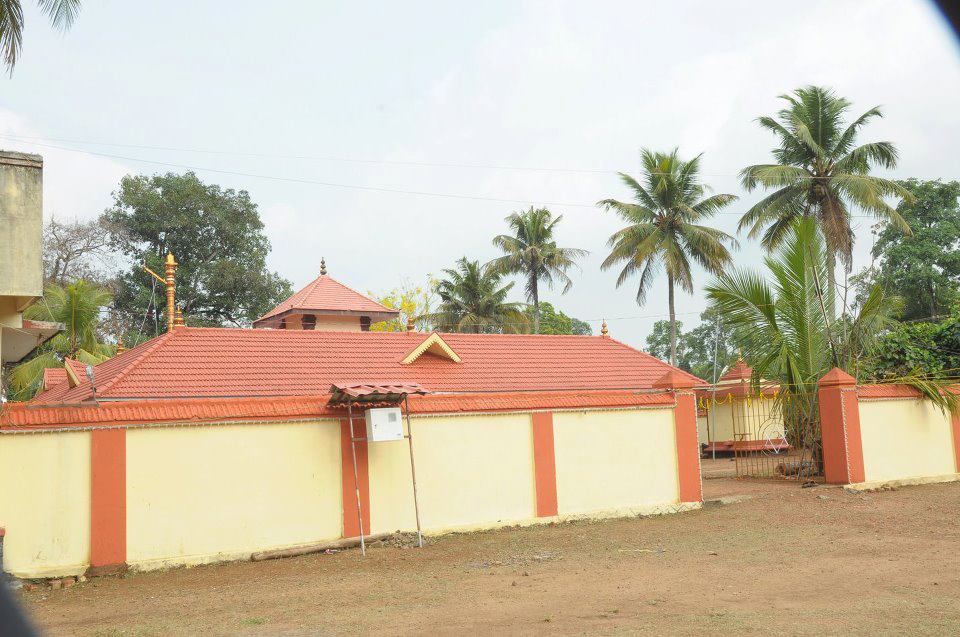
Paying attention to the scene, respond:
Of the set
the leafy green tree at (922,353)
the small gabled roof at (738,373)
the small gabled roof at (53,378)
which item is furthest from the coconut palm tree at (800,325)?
the small gabled roof at (53,378)

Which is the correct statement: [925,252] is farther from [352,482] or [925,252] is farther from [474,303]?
[352,482]

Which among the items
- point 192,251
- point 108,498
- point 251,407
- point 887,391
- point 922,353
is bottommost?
point 108,498

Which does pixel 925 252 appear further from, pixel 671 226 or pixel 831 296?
pixel 831 296

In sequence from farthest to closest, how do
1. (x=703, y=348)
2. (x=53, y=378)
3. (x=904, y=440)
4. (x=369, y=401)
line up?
(x=703, y=348), (x=53, y=378), (x=904, y=440), (x=369, y=401)

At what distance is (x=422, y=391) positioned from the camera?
12953mm

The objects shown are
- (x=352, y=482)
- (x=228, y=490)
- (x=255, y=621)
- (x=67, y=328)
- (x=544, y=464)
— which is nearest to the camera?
(x=255, y=621)

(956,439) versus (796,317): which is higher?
(796,317)

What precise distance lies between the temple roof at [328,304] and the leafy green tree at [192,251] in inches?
748

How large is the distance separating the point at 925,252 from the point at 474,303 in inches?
843

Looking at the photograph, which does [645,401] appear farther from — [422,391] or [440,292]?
[440,292]

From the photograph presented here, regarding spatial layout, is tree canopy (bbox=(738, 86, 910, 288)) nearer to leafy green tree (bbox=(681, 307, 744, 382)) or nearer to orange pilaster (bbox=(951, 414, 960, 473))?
orange pilaster (bbox=(951, 414, 960, 473))

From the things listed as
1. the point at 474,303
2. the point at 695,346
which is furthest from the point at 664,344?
the point at 474,303

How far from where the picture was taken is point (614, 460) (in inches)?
604

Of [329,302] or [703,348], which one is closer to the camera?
[329,302]
